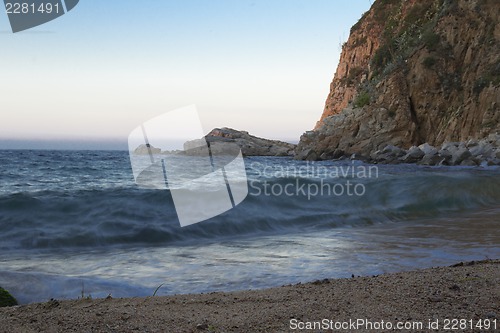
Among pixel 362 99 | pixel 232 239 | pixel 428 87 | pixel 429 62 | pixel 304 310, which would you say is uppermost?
pixel 429 62

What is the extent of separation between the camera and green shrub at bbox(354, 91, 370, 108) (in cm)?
3225

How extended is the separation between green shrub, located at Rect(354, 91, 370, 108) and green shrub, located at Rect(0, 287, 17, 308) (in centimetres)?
3083

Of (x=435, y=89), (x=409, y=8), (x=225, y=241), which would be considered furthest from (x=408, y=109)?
(x=225, y=241)

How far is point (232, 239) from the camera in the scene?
6238 millimetres

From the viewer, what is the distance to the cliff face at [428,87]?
26.0m

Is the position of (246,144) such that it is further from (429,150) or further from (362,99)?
(429,150)

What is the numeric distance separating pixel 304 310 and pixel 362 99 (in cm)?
3166

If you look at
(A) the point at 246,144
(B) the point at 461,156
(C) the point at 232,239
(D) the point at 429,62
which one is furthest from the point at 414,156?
(A) the point at 246,144

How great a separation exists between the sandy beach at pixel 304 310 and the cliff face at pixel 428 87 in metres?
24.2

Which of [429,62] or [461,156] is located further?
[429,62]

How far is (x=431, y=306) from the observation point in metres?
2.37

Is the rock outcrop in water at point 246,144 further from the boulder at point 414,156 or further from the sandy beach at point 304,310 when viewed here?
the sandy beach at point 304,310

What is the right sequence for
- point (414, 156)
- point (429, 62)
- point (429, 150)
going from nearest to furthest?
point (429, 150) → point (414, 156) → point (429, 62)

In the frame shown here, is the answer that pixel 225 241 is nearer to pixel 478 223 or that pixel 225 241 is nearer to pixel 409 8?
pixel 478 223
